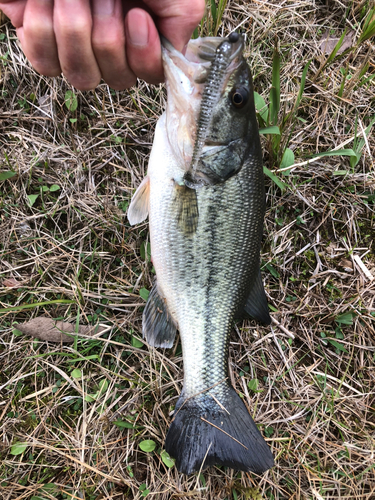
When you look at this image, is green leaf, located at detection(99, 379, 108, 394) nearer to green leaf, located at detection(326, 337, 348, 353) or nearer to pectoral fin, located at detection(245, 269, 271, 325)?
pectoral fin, located at detection(245, 269, 271, 325)

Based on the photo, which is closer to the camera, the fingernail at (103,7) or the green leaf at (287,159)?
the fingernail at (103,7)

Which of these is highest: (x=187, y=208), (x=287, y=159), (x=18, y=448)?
(x=187, y=208)

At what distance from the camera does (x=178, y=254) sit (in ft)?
6.59

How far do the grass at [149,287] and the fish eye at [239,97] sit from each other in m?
0.61

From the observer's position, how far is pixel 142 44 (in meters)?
1.54

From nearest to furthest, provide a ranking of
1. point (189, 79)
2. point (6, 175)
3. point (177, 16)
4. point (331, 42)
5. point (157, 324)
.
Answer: point (177, 16) < point (189, 79) < point (157, 324) < point (6, 175) < point (331, 42)

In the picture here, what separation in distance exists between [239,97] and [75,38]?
0.87 m

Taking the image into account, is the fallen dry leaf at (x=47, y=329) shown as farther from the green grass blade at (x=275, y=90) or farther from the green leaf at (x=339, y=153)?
the green leaf at (x=339, y=153)

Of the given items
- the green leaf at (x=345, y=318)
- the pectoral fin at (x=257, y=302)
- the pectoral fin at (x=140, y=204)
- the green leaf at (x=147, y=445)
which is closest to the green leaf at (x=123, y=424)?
the green leaf at (x=147, y=445)

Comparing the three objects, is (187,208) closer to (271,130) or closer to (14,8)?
(271,130)

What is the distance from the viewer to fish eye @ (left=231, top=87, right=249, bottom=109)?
1.78 metres

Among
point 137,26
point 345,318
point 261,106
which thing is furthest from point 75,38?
point 345,318

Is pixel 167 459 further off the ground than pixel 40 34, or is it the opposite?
pixel 40 34

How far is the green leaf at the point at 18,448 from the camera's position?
7.30 ft
